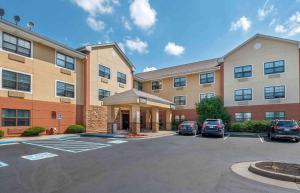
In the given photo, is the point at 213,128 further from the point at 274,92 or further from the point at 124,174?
the point at 124,174

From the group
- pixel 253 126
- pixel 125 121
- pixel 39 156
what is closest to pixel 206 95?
pixel 253 126

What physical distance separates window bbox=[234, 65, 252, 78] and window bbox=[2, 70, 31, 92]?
2368 cm

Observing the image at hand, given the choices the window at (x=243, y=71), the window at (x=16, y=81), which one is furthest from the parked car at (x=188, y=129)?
the window at (x=16, y=81)

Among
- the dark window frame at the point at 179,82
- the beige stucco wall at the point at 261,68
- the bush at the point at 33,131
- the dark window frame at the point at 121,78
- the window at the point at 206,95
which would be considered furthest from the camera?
the dark window frame at the point at 179,82

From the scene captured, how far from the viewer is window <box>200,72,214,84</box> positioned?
29.0 meters

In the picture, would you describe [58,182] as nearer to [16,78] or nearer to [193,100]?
[16,78]

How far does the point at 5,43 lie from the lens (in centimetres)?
1647

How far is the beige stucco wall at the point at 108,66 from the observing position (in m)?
24.3

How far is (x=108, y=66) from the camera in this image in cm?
2691

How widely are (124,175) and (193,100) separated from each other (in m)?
24.5

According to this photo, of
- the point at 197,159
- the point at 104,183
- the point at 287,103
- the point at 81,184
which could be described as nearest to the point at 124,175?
the point at 104,183

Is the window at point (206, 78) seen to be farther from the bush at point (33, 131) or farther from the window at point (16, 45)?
the window at point (16, 45)

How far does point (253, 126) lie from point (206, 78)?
9469 mm

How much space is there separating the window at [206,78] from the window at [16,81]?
21632mm
